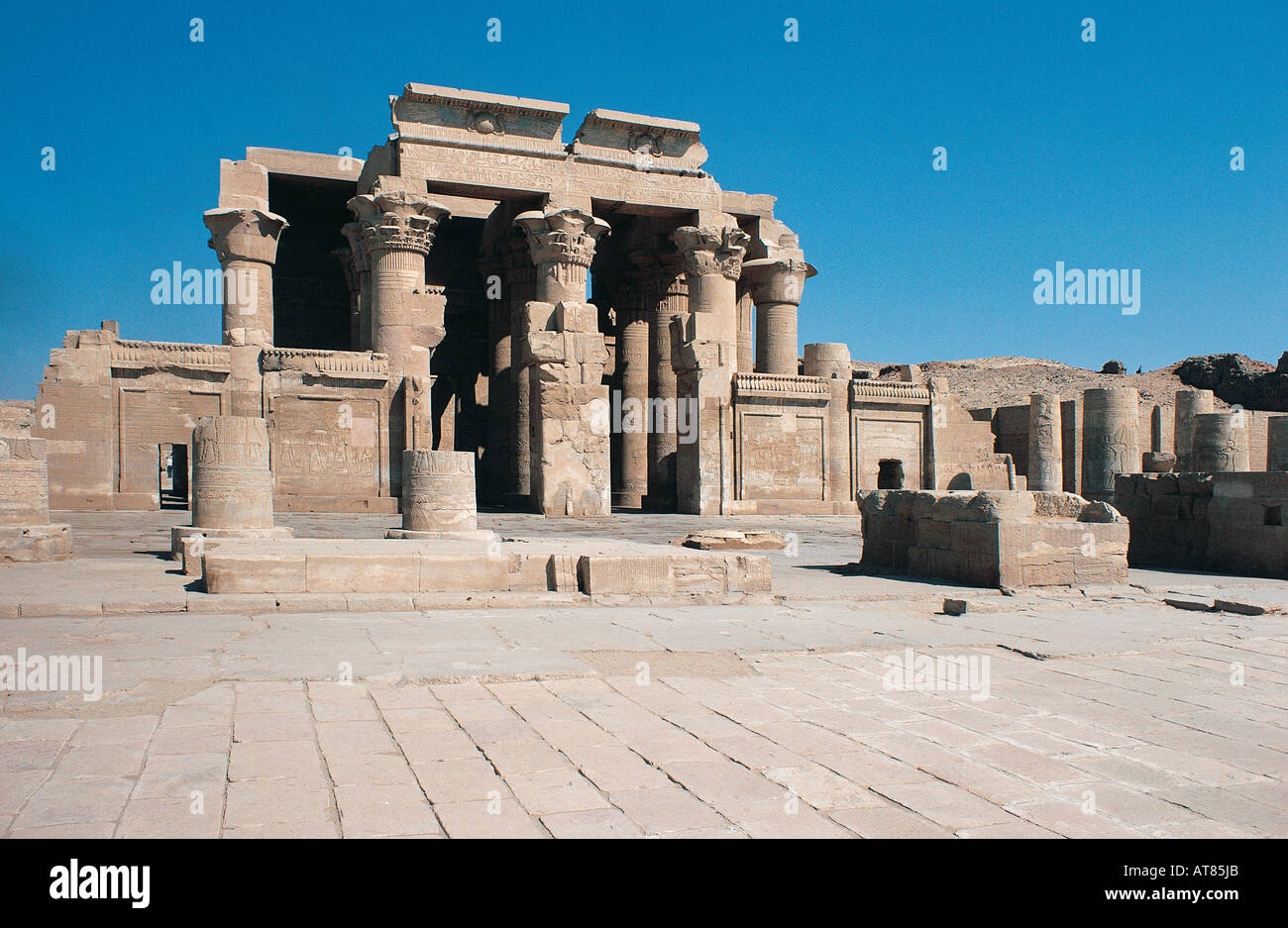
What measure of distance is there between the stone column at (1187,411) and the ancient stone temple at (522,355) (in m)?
6.70

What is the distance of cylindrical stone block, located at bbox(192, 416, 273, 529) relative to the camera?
11992mm

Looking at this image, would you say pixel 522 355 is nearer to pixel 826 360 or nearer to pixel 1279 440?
pixel 826 360

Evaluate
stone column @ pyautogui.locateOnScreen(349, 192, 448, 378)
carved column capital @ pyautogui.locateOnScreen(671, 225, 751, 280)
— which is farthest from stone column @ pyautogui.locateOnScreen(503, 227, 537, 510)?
carved column capital @ pyautogui.locateOnScreen(671, 225, 751, 280)

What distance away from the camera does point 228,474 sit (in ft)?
39.5

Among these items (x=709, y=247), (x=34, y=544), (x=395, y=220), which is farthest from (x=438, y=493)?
(x=709, y=247)

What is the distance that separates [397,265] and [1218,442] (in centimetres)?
1757

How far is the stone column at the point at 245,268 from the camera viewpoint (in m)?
21.3

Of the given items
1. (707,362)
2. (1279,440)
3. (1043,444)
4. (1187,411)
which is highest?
(707,362)

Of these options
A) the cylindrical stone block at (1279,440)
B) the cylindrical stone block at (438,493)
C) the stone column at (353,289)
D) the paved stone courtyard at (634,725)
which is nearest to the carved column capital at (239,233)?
the stone column at (353,289)

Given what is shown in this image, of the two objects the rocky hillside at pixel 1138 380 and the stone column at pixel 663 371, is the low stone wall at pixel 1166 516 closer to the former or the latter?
the stone column at pixel 663 371
